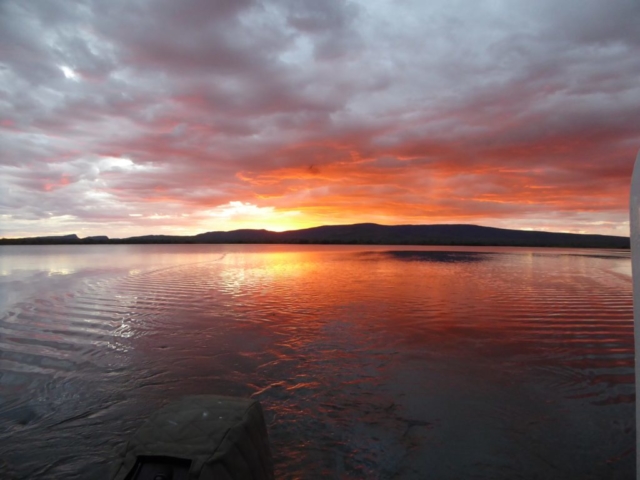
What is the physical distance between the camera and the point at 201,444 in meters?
2.84

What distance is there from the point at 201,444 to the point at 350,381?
493 centimetres

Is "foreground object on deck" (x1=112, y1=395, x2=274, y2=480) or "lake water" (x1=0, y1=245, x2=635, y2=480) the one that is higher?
"foreground object on deck" (x1=112, y1=395, x2=274, y2=480)

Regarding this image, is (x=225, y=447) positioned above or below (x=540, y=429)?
above

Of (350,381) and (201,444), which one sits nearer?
(201,444)

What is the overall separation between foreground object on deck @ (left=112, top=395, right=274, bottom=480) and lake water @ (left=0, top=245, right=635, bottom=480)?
5.72ft

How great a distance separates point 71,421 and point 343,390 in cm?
404

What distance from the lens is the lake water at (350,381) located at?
4.95 m

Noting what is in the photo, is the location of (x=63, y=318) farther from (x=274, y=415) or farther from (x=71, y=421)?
(x=274, y=415)

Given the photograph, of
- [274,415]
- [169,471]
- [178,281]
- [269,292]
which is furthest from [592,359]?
[178,281]

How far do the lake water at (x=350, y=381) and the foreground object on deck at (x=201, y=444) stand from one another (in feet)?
5.72

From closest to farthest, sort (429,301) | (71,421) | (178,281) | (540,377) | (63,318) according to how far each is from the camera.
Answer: (71,421)
(540,377)
(63,318)
(429,301)
(178,281)

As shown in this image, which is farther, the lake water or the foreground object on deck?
the lake water

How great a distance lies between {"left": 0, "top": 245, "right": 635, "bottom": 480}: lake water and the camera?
16.2ft

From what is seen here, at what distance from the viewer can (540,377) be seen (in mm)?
7617
